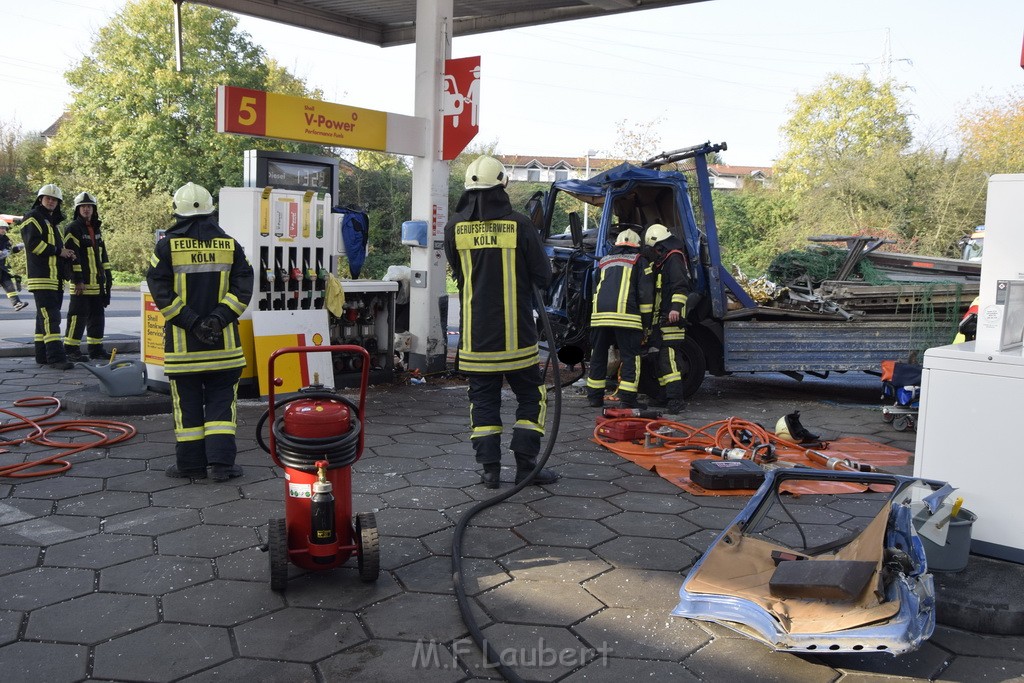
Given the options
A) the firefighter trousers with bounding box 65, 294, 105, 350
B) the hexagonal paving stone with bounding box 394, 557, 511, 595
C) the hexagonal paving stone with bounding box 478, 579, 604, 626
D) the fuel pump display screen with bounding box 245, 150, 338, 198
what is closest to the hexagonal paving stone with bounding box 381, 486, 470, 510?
the hexagonal paving stone with bounding box 394, 557, 511, 595

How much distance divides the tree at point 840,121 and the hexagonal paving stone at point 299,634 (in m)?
39.4

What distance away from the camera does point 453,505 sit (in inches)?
189

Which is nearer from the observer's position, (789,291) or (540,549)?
(540,549)

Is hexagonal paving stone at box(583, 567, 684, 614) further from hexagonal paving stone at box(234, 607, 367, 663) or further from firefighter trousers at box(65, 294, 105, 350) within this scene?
firefighter trousers at box(65, 294, 105, 350)

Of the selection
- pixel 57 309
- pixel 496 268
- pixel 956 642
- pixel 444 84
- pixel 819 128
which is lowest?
pixel 956 642

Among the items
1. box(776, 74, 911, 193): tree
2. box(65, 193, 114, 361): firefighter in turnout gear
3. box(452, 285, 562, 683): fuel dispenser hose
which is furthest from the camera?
box(776, 74, 911, 193): tree

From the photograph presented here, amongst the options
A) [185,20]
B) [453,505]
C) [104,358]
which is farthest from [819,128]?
[453,505]

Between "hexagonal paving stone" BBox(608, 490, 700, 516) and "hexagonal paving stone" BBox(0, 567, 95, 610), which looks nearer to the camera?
"hexagonal paving stone" BBox(0, 567, 95, 610)

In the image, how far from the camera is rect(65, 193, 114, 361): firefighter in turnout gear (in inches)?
375

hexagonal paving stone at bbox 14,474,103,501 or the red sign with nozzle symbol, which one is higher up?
the red sign with nozzle symbol

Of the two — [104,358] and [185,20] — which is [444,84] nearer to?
[104,358]

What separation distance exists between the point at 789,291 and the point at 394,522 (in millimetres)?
5876

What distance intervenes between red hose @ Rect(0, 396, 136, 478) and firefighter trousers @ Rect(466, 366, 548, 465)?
8.74 feet

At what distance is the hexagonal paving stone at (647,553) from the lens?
4027mm
